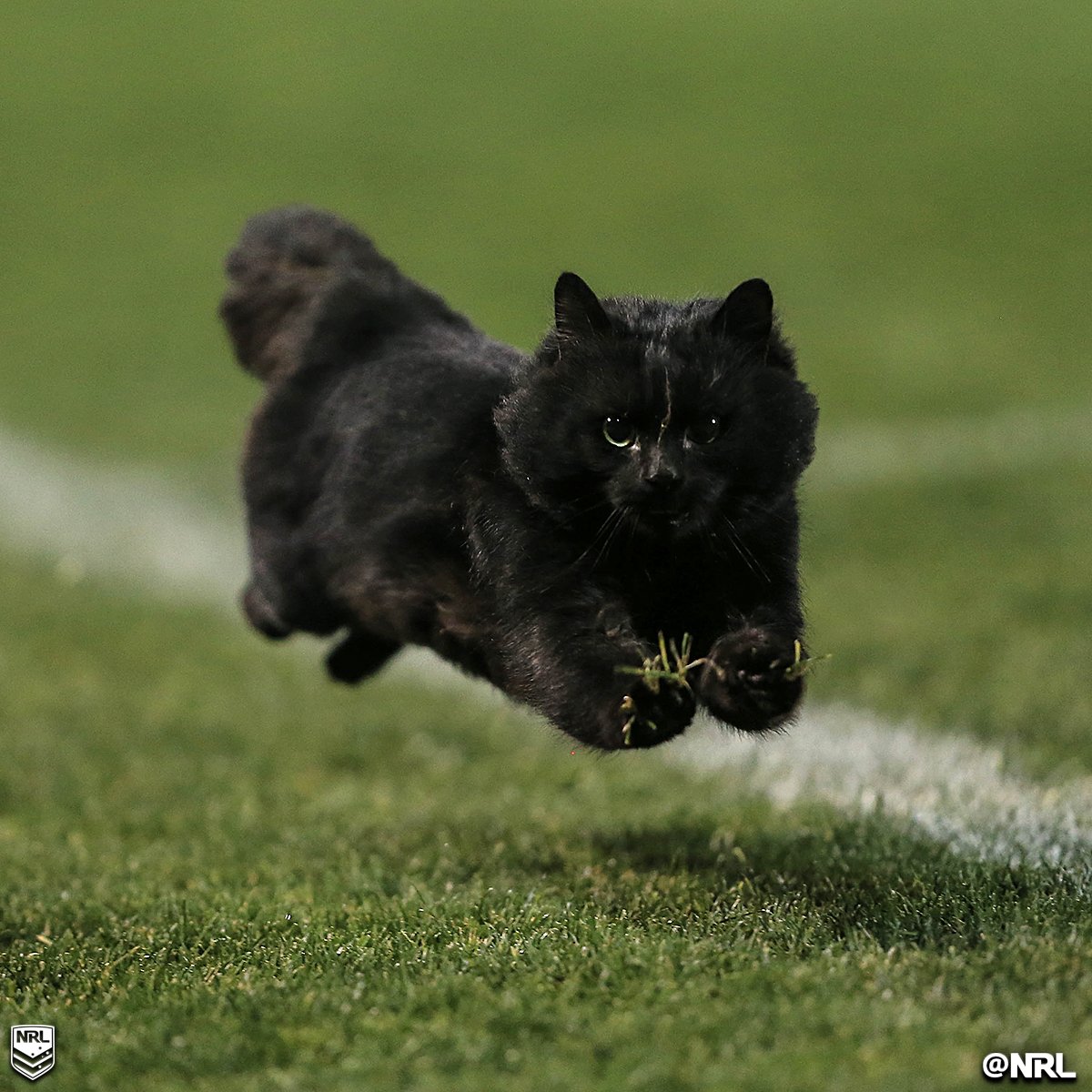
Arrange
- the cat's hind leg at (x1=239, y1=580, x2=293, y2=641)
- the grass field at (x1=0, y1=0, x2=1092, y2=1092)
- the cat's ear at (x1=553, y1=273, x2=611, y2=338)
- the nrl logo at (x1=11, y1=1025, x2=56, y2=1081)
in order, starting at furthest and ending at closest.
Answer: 1. the cat's hind leg at (x1=239, y1=580, x2=293, y2=641)
2. the cat's ear at (x1=553, y1=273, x2=611, y2=338)
3. the grass field at (x1=0, y1=0, x2=1092, y2=1092)
4. the nrl logo at (x1=11, y1=1025, x2=56, y2=1081)

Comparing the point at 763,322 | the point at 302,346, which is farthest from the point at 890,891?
the point at 302,346

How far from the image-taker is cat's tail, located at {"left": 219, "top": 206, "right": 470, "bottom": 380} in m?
6.41

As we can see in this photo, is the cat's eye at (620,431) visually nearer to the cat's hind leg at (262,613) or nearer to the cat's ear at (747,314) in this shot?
the cat's ear at (747,314)

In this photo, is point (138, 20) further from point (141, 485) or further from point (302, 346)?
point (302, 346)

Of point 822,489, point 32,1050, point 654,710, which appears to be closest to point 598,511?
point 654,710

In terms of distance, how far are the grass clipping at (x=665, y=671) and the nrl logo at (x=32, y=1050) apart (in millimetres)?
1758

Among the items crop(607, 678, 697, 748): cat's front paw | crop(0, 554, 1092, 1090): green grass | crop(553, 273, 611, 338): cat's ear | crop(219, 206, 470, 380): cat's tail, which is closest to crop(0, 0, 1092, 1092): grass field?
crop(0, 554, 1092, 1090): green grass

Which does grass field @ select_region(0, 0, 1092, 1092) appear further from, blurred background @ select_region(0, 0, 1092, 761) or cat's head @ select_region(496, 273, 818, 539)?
cat's head @ select_region(496, 273, 818, 539)

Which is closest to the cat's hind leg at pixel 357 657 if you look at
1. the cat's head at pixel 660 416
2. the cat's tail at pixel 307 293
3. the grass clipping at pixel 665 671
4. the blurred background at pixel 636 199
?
the cat's tail at pixel 307 293

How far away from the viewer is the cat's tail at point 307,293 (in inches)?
252

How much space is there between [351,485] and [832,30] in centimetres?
2395

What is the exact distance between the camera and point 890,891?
5.38 metres

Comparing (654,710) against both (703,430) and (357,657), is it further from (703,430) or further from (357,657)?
(357,657)

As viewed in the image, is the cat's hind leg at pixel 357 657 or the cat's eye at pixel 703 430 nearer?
the cat's eye at pixel 703 430
